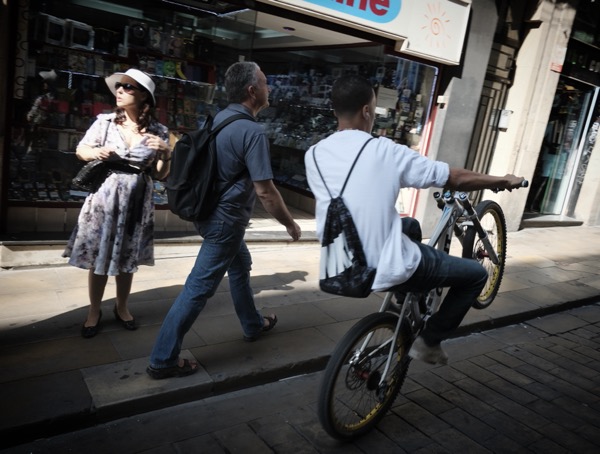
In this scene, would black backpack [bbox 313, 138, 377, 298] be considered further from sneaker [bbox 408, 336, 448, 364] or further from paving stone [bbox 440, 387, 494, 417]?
paving stone [bbox 440, 387, 494, 417]

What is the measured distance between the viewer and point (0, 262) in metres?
4.55

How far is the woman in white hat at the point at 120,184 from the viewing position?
331 cm

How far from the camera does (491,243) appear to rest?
4324 millimetres

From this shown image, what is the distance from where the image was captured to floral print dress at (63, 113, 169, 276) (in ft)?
11.0

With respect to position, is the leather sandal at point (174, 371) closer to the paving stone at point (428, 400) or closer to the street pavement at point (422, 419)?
the street pavement at point (422, 419)

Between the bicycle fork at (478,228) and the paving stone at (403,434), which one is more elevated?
the bicycle fork at (478,228)

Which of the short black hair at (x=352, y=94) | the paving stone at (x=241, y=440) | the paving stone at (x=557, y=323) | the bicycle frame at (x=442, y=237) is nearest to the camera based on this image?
the short black hair at (x=352, y=94)

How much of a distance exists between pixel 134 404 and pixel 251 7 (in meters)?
4.19

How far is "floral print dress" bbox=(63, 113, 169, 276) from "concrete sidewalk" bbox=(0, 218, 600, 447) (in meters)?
Answer: 0.58

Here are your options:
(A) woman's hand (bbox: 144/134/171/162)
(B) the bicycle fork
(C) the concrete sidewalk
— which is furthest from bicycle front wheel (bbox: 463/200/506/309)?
(A) woman's hand (bbox: 144/134/171/162)

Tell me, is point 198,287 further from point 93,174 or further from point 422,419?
point 422,419

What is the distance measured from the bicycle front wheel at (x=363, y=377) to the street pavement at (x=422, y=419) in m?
0.14

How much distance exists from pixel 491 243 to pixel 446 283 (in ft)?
5.66

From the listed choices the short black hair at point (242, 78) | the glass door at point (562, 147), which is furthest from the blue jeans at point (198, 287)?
the glass door at point (562, 147)
